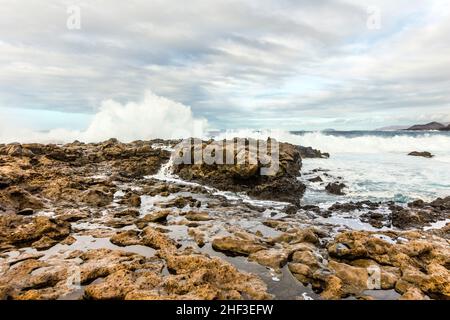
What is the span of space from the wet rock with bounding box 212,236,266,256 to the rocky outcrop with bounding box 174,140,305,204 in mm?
8965

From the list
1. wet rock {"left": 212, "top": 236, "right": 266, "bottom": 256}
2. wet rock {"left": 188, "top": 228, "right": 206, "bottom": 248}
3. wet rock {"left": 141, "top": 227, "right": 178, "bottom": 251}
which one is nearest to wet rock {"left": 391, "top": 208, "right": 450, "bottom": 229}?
wet rock {"left": 212, "top": 236, "right": 266, "bottom": 256}

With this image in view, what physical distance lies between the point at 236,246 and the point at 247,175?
12276 millimetres

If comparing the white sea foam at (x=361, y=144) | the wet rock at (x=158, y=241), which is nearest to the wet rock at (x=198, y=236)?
the wet rock at (x=158, y=241)

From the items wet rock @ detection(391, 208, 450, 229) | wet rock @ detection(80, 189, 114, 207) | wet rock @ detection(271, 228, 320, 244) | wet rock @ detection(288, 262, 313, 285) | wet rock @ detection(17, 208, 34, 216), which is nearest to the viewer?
wet rock @ detection(288, 262, 313, 285)

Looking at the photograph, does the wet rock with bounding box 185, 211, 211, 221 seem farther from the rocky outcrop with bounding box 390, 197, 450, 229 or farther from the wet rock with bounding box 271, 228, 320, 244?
the rocky outcrop with bounding box 390, 197, 450, 229

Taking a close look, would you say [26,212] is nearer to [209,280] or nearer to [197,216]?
[197,216]

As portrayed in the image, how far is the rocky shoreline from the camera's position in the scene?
798 centimetres

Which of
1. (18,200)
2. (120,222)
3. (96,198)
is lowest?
(120,222)

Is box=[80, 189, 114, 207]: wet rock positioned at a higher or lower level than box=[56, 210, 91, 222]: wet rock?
higher

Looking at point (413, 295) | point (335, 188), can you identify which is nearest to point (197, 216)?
point (413, 295)

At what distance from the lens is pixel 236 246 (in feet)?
34.9

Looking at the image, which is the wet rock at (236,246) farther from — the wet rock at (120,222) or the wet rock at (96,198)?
the wet rock at (96,198)

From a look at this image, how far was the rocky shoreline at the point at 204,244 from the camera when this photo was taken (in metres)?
7.98

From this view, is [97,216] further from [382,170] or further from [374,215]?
[382,170]
